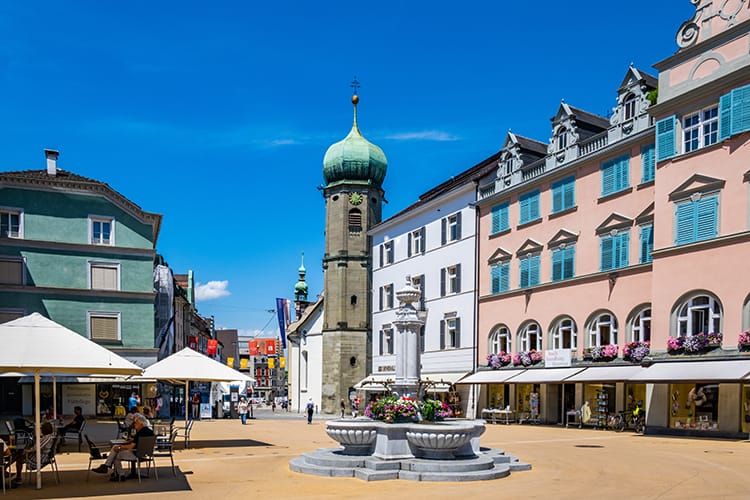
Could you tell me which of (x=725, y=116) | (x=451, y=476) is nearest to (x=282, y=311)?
(x=725, y=116)

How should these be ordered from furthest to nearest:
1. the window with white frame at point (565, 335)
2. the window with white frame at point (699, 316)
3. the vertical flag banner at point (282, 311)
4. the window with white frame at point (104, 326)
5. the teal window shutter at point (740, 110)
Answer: the vertical flag banner at point (282, 311), the window with white frame at point (104, 326), the window with white frame at point (565, 335), the window with white frame at point (699, 316), the teal window shutter at point (740, 110)

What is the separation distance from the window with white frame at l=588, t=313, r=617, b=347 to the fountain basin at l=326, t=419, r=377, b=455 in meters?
19.2

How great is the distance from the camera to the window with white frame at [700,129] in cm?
2762

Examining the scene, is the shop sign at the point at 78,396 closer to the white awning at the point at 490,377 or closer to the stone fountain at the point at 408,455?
the white awning at the point at 490,377

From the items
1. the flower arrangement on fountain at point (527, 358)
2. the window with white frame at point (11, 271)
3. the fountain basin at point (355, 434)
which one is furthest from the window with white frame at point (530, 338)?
the window with white frame at point (11, 271)

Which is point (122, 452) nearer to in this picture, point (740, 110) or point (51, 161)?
point (740, 110)

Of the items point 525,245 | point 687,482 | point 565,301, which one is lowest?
point 687,482

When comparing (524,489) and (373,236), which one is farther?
(373,236)

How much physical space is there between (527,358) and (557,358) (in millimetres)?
2213

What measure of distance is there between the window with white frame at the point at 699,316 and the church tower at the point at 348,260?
109ft

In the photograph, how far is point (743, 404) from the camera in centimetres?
2556

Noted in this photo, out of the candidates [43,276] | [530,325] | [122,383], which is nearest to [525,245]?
[530,325]

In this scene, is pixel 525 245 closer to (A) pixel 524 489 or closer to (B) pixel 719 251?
(B) pixel 719 251

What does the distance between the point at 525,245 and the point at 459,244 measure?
644cm
